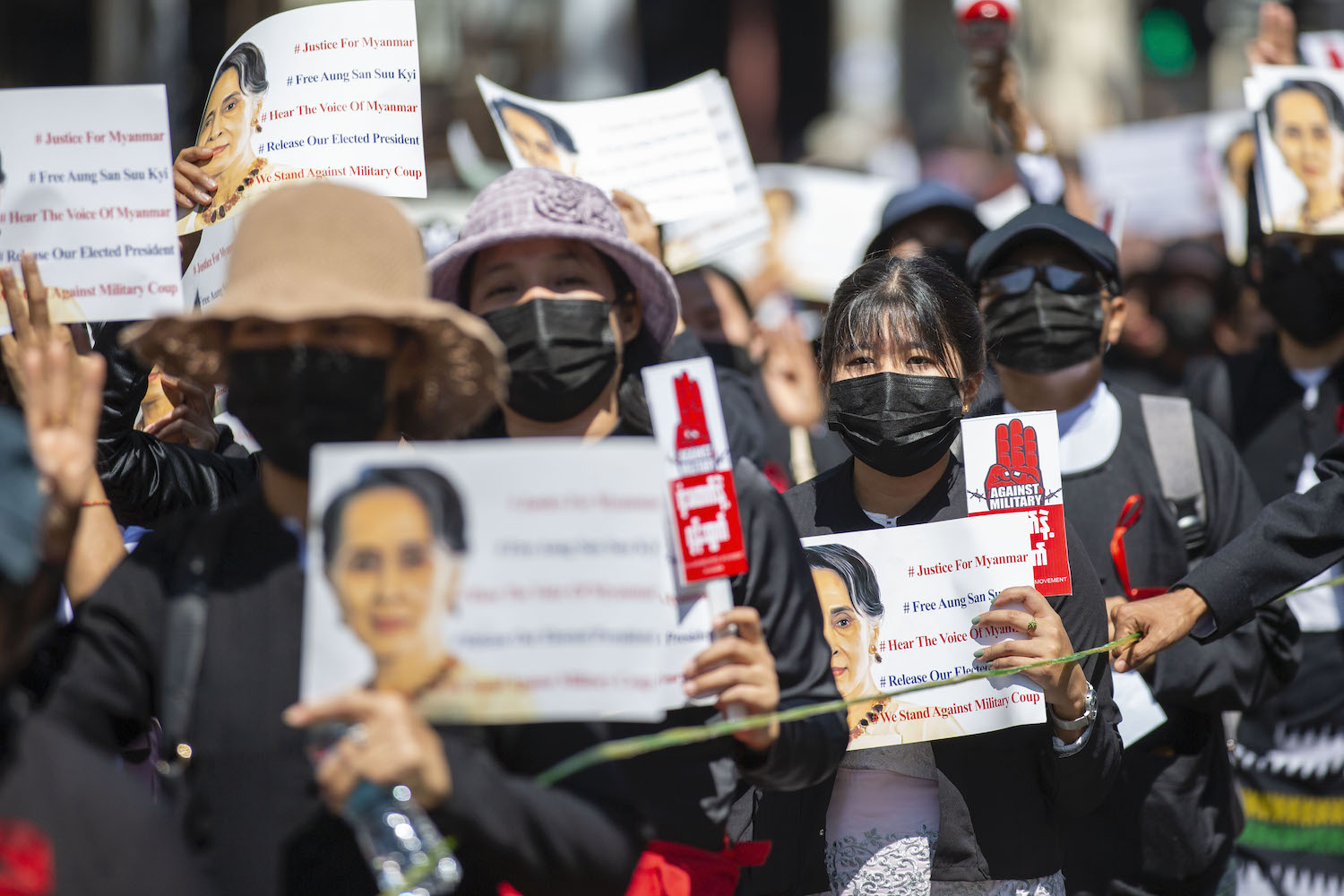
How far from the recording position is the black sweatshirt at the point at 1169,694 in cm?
409

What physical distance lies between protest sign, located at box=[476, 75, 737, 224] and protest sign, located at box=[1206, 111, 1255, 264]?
2.67m

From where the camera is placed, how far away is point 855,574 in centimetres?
325

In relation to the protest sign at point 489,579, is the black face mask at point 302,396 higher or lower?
higher

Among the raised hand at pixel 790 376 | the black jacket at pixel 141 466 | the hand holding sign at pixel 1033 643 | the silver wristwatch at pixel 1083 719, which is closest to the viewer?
the hand holding sign at pixel 1033 643

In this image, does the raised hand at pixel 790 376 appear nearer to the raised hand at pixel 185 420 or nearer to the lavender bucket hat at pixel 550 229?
the raised hand at pixel 185 420

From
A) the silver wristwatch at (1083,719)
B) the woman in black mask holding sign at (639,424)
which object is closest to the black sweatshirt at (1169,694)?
the silver wristwatch at (1083,719)

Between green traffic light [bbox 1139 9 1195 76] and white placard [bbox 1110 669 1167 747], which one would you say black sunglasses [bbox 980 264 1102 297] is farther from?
green traffic light [bbox 1139 9 1195 76]

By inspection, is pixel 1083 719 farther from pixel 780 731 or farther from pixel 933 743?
pixel 780 731

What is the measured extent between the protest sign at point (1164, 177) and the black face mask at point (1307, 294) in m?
3.22

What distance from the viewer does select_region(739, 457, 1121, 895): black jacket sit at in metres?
3.25

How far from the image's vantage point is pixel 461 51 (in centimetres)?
2217

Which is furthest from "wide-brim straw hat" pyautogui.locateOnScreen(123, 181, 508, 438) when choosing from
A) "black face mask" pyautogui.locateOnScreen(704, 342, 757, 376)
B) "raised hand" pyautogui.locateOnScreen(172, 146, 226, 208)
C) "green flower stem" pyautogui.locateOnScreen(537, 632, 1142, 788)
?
"black face mask" pyautogui.locateOnScreen(704, 342, 757, 376)

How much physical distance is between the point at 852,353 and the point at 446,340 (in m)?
1.26

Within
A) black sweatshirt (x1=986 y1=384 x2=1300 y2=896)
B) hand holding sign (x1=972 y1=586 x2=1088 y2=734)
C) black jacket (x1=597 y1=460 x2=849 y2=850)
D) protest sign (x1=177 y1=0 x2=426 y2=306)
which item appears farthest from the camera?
black sweatshirt (x1=986 y1=384 x2=1300 y2=896)
